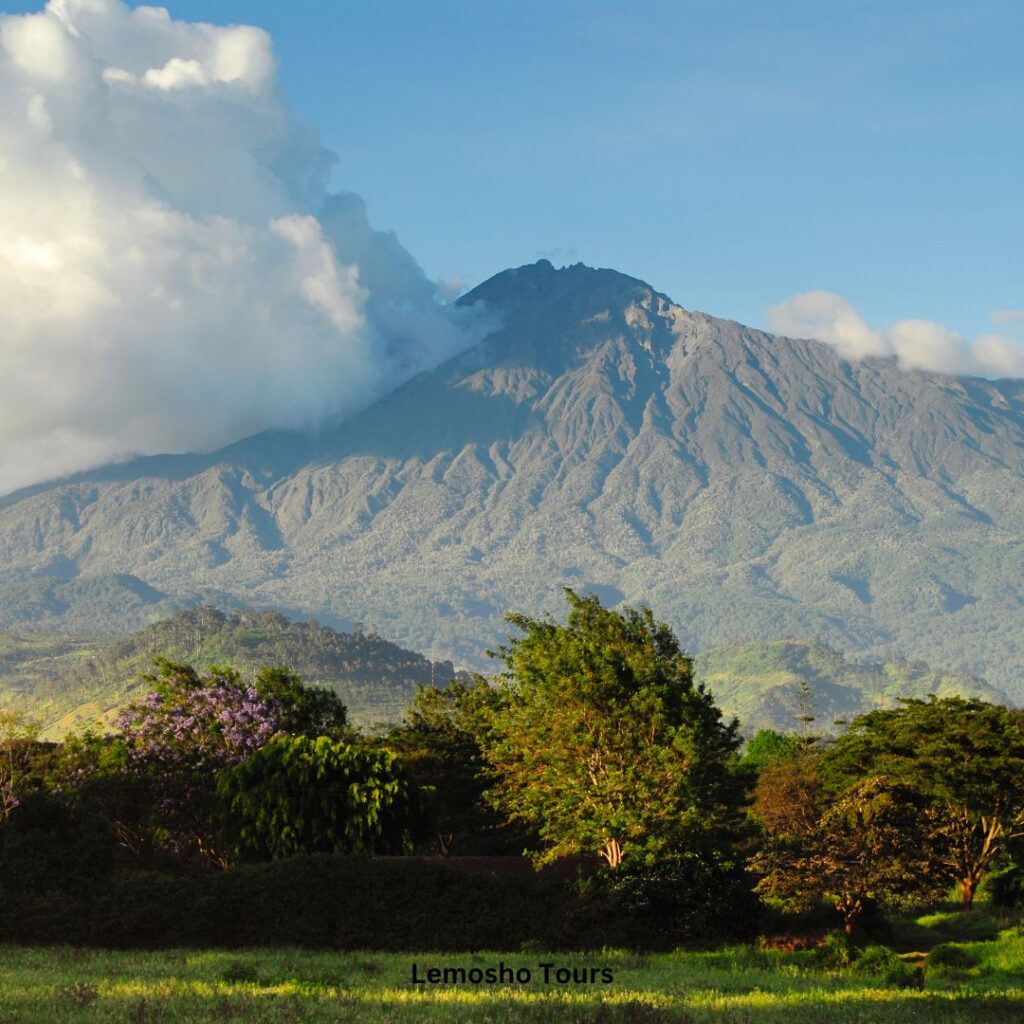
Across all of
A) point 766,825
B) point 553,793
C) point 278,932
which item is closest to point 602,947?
point 278,932

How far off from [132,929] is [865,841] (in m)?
21.3

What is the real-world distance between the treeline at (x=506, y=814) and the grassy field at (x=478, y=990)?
10.6ft

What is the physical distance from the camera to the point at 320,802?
50.2 m

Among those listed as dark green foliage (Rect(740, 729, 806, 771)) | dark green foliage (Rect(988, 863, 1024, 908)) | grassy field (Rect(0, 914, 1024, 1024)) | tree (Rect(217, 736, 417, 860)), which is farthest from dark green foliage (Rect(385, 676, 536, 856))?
grassy field (Rect(0, 914, 1024, 1024))

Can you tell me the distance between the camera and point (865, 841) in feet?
127

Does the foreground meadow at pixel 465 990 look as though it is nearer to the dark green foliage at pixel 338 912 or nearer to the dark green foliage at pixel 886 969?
the dark green foliage at pixel 886 969

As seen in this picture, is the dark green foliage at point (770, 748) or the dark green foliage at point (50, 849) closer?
the dark green foliage at point (50, 849)

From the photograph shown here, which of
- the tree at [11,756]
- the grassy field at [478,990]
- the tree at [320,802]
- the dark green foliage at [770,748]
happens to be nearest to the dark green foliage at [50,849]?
the tree at [11,756]

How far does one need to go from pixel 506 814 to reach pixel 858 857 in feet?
101

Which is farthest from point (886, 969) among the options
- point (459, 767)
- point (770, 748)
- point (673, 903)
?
point (770, 748)

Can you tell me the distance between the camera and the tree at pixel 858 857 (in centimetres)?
3559

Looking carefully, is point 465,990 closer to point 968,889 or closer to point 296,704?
point 968,889

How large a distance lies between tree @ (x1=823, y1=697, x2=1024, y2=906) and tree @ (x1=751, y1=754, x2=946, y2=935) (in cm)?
98

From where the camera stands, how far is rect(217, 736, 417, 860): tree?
4969cm
